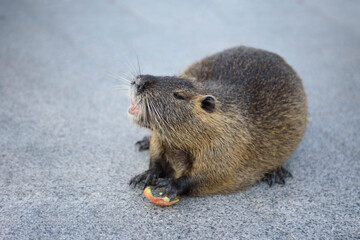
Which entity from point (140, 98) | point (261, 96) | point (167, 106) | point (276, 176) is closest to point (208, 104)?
point (167, 106)

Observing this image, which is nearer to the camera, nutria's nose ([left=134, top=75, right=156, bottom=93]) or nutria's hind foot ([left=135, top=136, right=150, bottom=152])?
nutria's nose ([left=134, top=75, right=156, bottom=93])

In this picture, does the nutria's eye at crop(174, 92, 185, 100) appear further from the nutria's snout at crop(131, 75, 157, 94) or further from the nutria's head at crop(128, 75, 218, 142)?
the nutria's snout at crop(131, 75, 157, 94)

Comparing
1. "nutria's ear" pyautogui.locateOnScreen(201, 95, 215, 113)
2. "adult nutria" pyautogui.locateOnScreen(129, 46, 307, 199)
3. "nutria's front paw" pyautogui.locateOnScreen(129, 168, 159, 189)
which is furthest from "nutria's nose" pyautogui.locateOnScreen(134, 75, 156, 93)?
"nutria's front paw" pyautogui.locateOnScreen(129, 168, 159, 189)

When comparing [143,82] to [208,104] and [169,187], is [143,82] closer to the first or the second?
[208,104]

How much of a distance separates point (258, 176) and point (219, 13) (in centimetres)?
592

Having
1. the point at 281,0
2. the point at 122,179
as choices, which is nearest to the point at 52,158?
the point at 122,179

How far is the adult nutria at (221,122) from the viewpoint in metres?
3.03

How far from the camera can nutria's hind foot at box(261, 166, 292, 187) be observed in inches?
142

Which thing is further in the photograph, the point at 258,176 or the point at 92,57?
the point at 92,57

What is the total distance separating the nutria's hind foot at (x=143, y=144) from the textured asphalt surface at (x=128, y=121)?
8 cm

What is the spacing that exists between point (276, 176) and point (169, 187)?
1207 millimetres

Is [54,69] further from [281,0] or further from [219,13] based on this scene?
[281,0]

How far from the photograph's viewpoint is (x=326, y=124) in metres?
4.84

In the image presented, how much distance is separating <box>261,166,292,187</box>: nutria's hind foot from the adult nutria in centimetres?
1
